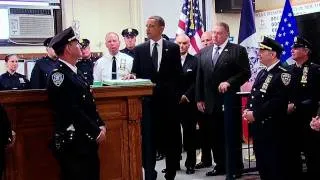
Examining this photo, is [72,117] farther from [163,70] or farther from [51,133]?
[163,70]

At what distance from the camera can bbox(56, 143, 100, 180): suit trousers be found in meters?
2.94

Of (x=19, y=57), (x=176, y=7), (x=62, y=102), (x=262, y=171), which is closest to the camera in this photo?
(x=62, y=102)

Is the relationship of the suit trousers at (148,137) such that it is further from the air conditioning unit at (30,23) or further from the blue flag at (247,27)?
the air conditioning unit at (30,23)

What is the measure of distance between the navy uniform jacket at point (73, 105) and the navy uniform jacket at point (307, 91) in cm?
216

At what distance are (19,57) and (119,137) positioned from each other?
121 inches

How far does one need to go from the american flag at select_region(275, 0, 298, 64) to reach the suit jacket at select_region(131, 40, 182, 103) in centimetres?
209

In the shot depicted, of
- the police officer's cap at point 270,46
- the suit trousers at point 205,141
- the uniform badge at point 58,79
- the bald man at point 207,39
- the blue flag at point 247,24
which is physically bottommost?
the suit trousers at point 205,141

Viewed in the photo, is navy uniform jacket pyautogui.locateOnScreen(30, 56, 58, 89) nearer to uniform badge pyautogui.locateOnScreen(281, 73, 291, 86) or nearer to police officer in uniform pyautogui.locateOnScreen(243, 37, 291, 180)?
police officer in uniform pyautogui.locateOnScreen(243, 37, 291, 180)

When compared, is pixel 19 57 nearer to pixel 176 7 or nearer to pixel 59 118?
pixel 176 7

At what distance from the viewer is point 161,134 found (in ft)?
13.8

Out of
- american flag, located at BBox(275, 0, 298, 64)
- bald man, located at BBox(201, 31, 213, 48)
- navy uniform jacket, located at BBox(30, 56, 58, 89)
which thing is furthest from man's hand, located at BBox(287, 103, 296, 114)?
navy uniform jacket, located at BBox(30, 56, 58, 89)

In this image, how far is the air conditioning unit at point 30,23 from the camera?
6117 mm

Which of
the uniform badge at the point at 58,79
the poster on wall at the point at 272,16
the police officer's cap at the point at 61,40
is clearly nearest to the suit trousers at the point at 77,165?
the uniform badge at the point at 58,79

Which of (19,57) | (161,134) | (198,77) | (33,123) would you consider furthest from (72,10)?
(33,123)
